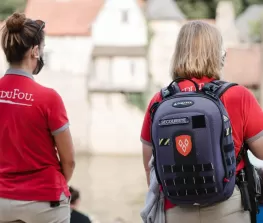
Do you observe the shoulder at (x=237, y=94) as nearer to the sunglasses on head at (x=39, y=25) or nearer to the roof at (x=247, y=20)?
the sunglasses on head at (x=39, y=25)

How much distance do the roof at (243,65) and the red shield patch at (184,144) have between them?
17.7 m

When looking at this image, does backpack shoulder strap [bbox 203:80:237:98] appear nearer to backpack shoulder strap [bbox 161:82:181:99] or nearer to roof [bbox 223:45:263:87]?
backpack shoulder strap [bbox 161:82:181:99]

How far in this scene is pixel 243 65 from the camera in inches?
754

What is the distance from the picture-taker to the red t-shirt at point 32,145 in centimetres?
173

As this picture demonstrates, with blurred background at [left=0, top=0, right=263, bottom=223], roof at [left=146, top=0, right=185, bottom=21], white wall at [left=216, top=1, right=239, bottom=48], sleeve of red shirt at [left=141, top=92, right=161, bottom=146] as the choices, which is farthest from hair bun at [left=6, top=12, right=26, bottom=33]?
roof at [left=146, top=0, right=185, bottom=21]

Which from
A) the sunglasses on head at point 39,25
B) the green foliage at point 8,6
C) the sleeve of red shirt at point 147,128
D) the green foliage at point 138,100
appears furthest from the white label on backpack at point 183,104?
the green foliage at point 8,6

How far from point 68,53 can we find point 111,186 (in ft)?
16.7

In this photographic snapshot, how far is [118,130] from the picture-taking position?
19312 mm

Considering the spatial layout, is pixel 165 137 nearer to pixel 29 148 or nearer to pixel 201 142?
pixel 201 142

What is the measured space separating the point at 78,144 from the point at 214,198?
17.8 meters

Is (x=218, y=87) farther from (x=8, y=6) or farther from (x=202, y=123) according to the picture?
(x=8, y=6)

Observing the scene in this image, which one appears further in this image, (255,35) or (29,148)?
(255,35)

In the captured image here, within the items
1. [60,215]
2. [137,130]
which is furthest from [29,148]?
[137,130]

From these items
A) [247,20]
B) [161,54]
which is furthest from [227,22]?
[161,54]
